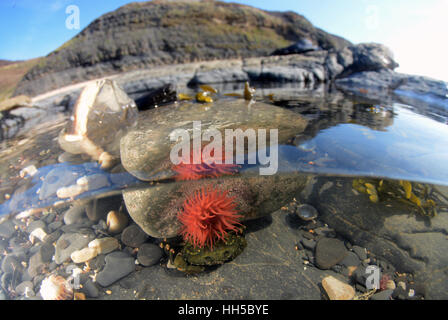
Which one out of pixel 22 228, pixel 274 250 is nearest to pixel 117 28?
pixel 22 228

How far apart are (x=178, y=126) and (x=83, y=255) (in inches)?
73.0

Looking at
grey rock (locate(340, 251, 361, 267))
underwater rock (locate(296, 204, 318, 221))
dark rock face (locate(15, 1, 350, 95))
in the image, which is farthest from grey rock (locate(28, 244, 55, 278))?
dark rock face (locate(15, 1, 350, 95))

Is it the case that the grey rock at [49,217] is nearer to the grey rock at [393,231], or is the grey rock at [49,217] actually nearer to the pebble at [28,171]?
the pebble at [28,171]

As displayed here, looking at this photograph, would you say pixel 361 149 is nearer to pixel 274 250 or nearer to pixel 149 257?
pixel 274 250

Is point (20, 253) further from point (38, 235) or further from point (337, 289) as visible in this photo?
point (337, 289)

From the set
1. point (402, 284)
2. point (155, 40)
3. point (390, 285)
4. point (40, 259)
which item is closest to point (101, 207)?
point (40, 259)

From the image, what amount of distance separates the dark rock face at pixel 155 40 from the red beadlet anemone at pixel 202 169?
762 inches

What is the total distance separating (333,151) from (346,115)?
1684 mm

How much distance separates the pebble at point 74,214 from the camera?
2.36 meters

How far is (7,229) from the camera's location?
223cm

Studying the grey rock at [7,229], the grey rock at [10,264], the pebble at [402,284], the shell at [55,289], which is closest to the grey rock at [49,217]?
the grey rock at [7,229]

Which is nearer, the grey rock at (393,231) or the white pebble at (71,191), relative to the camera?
the grey rock at (393,231)

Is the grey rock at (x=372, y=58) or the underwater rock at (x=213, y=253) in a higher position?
the grey rock at (x=372, y=58)

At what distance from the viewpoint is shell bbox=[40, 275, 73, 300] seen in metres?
1.67
